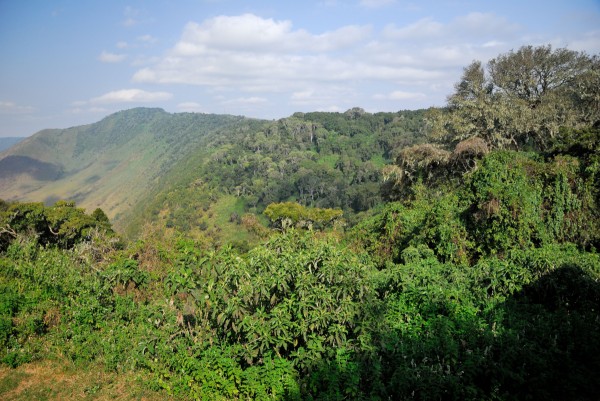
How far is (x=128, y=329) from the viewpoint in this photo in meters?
7.48

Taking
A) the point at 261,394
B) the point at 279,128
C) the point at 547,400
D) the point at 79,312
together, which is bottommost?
the point at 547,400

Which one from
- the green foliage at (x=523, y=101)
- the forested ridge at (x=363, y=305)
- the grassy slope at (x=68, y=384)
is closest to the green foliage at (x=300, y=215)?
the green foliage at (x=523, y=101)

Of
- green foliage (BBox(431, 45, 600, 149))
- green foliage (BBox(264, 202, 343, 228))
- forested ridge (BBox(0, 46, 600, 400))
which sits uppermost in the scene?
green foliage (BBox(431, 45, 600, 149))

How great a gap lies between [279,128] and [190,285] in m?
103

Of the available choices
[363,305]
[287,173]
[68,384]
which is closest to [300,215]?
[363,305]

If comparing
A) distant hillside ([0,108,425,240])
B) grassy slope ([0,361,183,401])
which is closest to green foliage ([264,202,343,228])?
distant hillside ([0,108,425,240])

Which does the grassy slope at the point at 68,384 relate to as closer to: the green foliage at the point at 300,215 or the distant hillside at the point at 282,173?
the green foliage at the point at 300,215

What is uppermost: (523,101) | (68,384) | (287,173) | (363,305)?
(523,101)

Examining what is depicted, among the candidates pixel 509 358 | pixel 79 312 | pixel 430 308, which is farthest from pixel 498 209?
pixel 79 312

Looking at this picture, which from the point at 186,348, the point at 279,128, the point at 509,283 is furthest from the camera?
the point at 279,128

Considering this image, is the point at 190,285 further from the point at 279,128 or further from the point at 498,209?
the point at 279,128

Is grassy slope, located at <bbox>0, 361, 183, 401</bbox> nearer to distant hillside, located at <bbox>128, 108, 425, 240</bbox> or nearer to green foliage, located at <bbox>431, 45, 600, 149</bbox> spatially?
green foliage, located at <bbox>431, 45, 600, 149</bbox>

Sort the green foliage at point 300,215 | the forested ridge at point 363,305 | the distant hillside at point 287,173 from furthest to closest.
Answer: the distant hillside at point 287,173 → the green foliage at point 300,215 → the forested ridge at point 363,305

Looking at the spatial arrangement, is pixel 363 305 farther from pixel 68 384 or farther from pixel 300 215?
pixel 300 215
